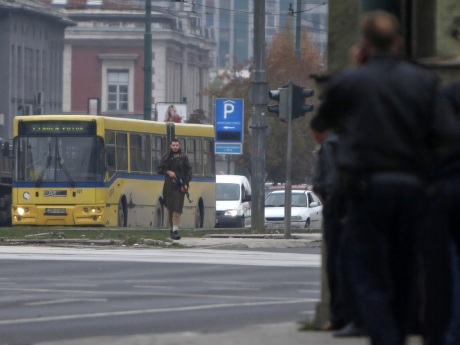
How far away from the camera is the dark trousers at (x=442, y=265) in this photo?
7.05 metres

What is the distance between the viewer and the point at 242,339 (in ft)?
30.6

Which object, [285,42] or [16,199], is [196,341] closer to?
[16,199]

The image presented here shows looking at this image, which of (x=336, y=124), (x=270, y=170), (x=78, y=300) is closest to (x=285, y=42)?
(x=270, y=170)

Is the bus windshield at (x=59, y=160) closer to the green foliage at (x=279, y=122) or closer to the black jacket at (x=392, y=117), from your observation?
the black jacket at (x=392, y=117)

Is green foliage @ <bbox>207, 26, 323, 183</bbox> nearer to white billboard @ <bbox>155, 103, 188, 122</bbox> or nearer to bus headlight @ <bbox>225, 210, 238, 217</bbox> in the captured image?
white billboard @ <bbox>155, 103, 188, 122</bbox>

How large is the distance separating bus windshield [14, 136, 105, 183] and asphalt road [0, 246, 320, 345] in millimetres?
13045

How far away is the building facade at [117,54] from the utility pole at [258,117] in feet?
222

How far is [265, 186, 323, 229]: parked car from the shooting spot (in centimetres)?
4128

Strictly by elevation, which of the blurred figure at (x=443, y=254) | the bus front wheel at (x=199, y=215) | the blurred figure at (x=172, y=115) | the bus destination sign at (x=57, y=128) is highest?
the blurred figure at (x=172, y=115)

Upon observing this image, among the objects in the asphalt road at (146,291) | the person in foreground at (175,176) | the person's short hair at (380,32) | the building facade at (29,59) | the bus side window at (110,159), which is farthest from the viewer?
the building facade at (29,59)

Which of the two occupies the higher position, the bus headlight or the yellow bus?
the yellow bus

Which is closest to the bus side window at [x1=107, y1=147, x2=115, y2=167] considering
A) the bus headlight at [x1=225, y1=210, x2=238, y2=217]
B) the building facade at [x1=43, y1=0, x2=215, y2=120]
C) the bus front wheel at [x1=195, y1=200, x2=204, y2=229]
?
the bus front wheel at [x1=195, y1=200, x2=204, y2=229]

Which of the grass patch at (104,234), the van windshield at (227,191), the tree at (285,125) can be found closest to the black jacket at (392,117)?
the grass patch at (104,234)

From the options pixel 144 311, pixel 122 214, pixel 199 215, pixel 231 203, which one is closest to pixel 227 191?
pixel 231 203
